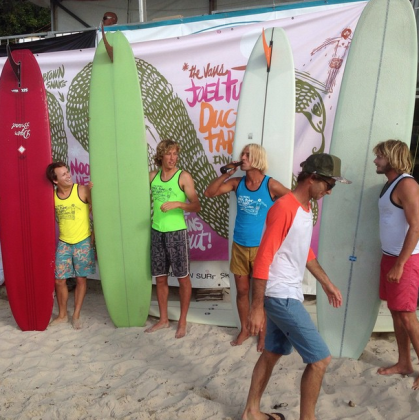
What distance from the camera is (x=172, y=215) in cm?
350

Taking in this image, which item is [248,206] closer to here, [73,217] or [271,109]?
[271,109]

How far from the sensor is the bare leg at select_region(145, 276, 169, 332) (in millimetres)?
3658

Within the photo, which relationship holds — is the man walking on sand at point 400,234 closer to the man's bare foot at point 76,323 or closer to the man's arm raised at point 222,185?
the man's arm raised at point 222,185

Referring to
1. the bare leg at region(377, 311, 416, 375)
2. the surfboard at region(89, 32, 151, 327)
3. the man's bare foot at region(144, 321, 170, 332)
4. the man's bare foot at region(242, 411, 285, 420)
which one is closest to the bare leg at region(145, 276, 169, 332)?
the man's bare foot at region(144, 321, 170, 332)

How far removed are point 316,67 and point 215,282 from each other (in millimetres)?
1920

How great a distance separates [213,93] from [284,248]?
8.03 ft

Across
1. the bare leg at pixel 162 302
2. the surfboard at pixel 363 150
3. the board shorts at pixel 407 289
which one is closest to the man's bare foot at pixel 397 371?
the surfboard at pixel 363 150

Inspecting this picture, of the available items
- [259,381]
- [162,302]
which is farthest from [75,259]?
[259,381]

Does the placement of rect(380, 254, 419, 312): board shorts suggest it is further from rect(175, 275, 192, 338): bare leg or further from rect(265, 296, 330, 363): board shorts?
rect(175, 275, 192, 338): bare leg

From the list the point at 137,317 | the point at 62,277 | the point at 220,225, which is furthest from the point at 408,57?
the point at 62,277

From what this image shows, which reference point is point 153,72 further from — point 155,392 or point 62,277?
point 155,392

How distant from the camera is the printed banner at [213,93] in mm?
3924

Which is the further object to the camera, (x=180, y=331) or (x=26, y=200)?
(x=26, y=200)

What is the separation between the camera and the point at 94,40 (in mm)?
4770
